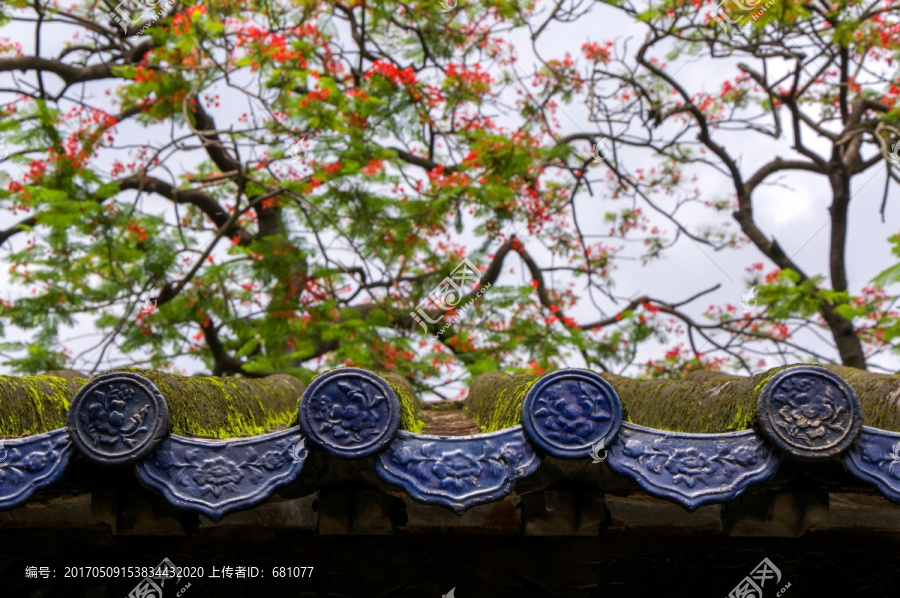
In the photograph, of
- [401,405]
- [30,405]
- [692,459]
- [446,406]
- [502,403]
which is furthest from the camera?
[446,406]

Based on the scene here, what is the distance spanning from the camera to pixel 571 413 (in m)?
2.05

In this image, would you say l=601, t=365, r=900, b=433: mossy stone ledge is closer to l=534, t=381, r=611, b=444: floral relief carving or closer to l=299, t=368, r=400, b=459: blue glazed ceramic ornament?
l=534, t=381, r=611, b=444: floral relief carving

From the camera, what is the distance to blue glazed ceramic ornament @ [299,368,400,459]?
200 cm

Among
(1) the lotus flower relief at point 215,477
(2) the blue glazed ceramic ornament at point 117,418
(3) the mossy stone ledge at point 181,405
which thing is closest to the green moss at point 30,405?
(3) the mossy stone ledge at point 181,405

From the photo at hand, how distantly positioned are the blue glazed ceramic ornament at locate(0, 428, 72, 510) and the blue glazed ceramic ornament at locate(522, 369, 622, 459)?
113 cm

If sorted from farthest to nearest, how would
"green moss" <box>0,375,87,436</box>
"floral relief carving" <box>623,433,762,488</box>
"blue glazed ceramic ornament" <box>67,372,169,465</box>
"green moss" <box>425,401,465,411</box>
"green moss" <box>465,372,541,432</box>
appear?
"green moss" <box>425,401,465,411</box>, "green moss" <box>0,375,87,436</box>, "green moss" <box>465,372,541,432</box>, "floral relief carving" <box>623,433,762,488</box>, "blue glazed ceramic ornament" <box>67,372,169,465</box>

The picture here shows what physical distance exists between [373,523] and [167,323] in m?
8.52

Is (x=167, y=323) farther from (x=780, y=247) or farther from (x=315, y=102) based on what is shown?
(x=780, y=247)

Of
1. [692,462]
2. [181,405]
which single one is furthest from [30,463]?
[692,462]

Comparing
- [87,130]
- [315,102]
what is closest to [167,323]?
[87,130]

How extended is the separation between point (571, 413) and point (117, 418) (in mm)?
1098

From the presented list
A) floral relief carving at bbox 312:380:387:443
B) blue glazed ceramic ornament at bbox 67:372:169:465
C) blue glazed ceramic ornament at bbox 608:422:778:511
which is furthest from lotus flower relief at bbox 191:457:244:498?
blue glazed ceramic ornament at bbox 608:422:778:511

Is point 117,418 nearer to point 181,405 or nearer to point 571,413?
point 181,405

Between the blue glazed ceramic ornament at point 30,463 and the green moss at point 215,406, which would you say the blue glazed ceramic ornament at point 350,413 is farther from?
the blue glazed ceramic ornament at point 30,463
